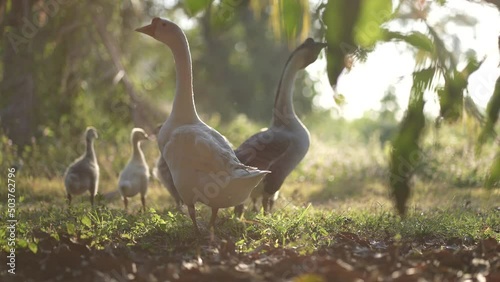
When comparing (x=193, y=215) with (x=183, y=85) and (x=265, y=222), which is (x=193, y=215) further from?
(x=183, y=85)

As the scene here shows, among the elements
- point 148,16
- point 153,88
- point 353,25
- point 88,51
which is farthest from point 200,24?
point 353,25

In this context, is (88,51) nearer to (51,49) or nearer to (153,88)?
(51,49)

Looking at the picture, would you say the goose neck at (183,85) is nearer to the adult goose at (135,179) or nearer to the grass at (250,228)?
the grass at (250,228)

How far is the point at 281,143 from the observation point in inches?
288

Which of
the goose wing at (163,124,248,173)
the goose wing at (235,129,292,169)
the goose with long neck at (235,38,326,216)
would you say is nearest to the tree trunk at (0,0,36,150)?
the goose with long neck at (235,38,326,216)

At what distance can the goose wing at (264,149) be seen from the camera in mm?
7043

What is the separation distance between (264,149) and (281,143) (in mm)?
232

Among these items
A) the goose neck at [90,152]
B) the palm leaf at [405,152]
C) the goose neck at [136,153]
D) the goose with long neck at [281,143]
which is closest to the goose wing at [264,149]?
the goose with long neck at [281,143]

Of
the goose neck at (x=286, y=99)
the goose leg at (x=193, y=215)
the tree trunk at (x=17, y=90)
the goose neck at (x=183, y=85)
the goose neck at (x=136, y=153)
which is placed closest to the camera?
the goose leg at (x=193, y=215)

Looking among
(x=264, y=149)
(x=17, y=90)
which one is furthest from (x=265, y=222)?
(x=17, y=90)

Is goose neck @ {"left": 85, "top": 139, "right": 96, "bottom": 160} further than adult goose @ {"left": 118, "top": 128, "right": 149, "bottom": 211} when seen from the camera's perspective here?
Yes

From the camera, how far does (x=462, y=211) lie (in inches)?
306

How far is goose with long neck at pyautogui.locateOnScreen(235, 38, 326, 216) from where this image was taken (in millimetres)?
7082

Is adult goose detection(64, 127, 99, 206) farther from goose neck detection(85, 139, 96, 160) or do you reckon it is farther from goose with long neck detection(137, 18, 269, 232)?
goose with long neck detection(137, 18, 269, 232)
